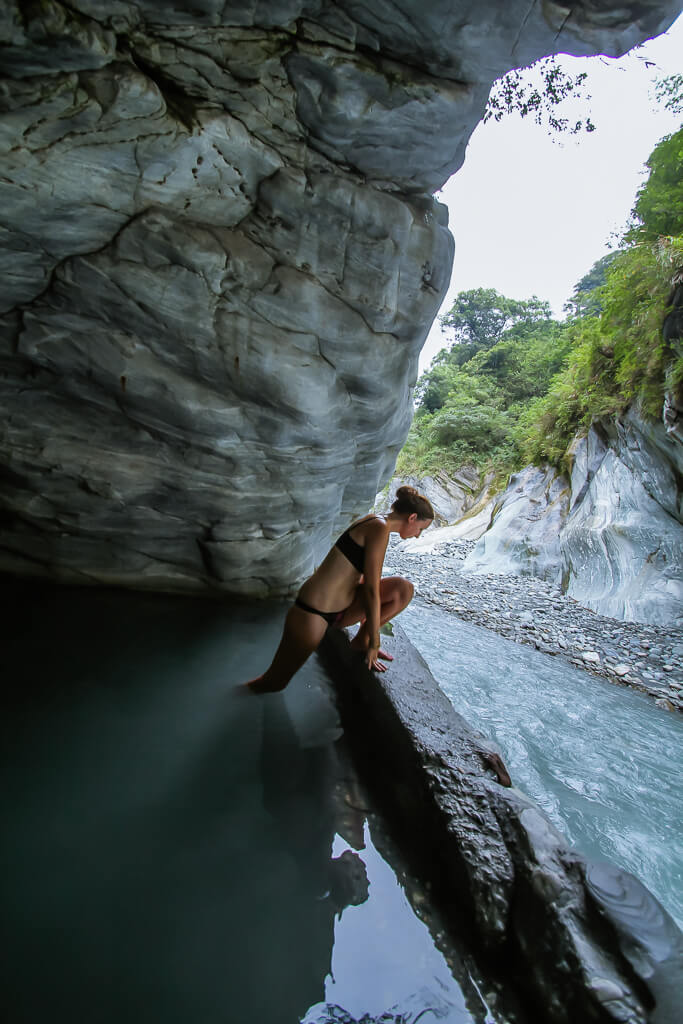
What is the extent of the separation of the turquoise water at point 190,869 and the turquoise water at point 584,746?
1424 millimetres

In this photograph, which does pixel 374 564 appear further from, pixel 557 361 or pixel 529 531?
pixel 557 361

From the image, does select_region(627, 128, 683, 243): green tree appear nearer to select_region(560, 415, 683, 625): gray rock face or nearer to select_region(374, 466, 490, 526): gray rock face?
select_region(560, 415, 683, 625): gray rock face

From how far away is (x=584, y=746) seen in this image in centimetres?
347

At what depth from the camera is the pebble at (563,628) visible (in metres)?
4.88

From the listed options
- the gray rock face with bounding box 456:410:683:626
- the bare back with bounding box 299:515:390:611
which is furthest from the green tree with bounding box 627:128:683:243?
the bare back with bounding box 299:515:390:611

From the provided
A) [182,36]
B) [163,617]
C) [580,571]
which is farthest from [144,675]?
[580,571]

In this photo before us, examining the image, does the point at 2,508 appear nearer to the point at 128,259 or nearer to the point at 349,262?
the point at 128,259

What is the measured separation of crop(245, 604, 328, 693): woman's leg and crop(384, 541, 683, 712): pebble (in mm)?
3818

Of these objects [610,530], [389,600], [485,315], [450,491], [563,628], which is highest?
[485,315]

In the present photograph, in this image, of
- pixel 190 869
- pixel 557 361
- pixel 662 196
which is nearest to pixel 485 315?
pixel 557 361

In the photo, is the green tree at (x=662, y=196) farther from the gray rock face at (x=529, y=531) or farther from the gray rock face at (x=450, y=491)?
the gray rock face at (x=450, y=491)

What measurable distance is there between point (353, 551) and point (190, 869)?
1.62 m

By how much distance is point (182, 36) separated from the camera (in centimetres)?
243

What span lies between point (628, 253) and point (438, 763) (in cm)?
808
